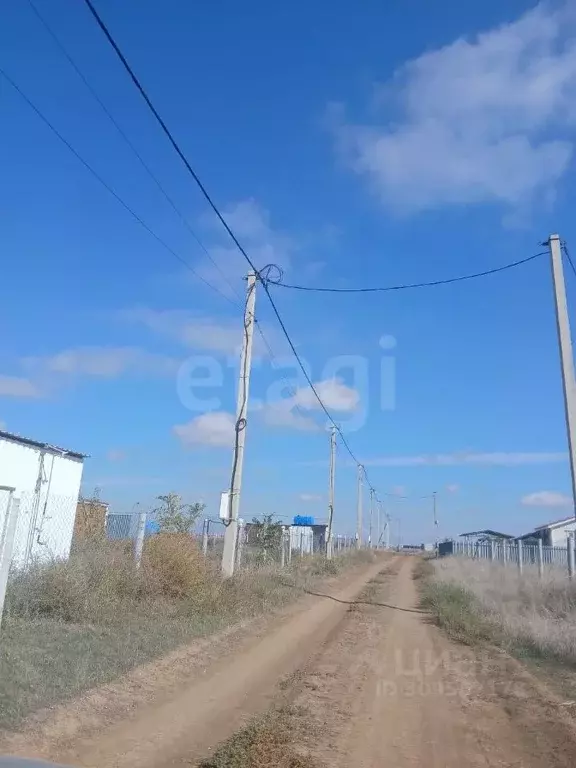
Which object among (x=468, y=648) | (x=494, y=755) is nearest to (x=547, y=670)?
(x=468, y=648)

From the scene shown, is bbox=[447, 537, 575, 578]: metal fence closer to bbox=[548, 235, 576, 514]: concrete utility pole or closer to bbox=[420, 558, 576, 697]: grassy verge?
bbox=[420, 558, 576, 697]: grassy verge

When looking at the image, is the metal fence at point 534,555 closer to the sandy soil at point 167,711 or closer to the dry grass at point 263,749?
the sandy soil at point 167,711

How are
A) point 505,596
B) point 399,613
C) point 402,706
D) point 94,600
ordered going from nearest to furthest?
point 402,706
point 94,600
point 399,613
point 505,596

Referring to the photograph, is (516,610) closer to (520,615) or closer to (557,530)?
(520,615)

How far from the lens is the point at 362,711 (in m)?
7.00

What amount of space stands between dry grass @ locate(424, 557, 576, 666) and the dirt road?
896mm

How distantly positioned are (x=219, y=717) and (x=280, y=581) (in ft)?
43.6

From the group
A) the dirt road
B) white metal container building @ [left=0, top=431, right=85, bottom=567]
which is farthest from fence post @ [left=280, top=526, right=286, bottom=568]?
the dirt road

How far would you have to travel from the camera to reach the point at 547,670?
9.28 metres

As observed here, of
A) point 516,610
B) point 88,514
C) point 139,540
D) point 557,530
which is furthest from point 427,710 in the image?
point 557,530

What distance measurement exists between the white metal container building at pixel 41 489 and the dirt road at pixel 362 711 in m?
7.16

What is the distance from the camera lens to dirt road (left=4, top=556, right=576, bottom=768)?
5.53 meters

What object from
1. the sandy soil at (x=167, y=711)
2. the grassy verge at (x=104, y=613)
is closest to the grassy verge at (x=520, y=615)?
the sandy soil at (x=167, y=711)

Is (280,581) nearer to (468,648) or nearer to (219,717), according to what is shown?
(468,648)
